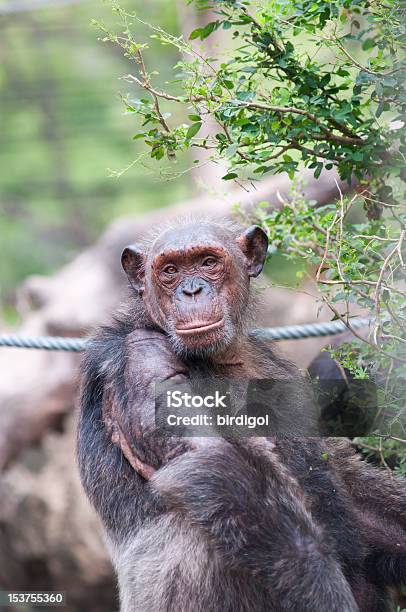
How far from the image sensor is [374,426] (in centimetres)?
430

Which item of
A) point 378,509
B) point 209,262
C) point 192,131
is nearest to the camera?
point 192,131

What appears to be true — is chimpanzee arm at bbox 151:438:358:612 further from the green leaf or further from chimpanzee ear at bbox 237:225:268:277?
the green leaf

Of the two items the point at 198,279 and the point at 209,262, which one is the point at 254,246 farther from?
the point at 198,279

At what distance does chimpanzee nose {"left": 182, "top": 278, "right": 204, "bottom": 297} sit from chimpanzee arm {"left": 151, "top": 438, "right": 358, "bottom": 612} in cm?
74

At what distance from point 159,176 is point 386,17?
3.90 feet

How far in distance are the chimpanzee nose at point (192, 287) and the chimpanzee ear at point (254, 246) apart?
1.60ft

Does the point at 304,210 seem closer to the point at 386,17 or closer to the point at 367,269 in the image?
the point at 367,269

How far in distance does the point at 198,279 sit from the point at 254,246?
507mm

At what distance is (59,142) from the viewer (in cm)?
1727

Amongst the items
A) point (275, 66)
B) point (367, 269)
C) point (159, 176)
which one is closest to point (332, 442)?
point (367, 269)

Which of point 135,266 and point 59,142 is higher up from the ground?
point 59,142

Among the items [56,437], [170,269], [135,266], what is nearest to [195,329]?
[170,269]

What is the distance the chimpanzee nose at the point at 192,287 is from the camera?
4.02 m

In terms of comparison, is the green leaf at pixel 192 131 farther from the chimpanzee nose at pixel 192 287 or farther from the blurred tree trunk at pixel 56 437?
the blurred tree trunk at pixel 56 437
